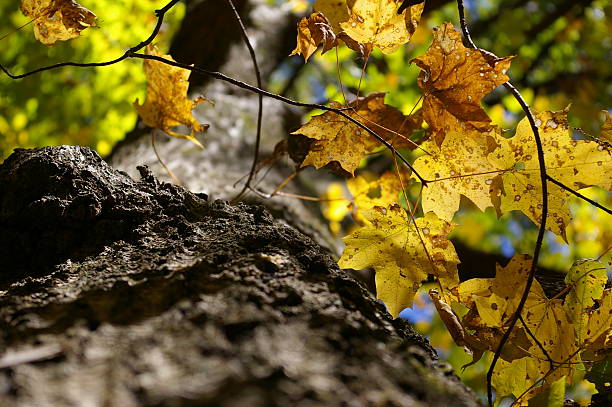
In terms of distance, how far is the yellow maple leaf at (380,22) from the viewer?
3.13ft

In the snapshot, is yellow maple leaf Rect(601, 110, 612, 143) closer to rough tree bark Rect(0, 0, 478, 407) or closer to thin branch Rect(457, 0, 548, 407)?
thin branch Rect(457, 0, 548, 407)

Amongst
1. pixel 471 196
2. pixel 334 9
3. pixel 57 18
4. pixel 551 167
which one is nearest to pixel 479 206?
pixel 471 196

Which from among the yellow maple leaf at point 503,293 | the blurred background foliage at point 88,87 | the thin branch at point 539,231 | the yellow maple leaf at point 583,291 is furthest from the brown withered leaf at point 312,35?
the blurred background foliage at point 88,87

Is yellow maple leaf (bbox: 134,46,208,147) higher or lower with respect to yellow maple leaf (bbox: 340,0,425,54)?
higher

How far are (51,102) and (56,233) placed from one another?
330 centimetres

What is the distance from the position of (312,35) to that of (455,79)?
29cm

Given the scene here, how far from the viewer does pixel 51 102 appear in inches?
146

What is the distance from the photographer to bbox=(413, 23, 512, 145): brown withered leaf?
90cm

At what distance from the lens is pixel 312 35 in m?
0.99

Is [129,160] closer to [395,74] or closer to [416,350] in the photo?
[416,350]

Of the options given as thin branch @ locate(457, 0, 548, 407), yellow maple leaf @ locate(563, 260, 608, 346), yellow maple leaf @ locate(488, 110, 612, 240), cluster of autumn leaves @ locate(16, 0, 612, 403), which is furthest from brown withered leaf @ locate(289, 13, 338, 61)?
yellow maple leaf @ locate(563, 260, 608, 346)

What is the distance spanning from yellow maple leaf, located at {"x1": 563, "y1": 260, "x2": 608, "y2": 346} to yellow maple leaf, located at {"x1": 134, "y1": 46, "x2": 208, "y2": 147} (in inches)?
35.2

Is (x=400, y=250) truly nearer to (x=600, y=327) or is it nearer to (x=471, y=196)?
(x=471, y=196)

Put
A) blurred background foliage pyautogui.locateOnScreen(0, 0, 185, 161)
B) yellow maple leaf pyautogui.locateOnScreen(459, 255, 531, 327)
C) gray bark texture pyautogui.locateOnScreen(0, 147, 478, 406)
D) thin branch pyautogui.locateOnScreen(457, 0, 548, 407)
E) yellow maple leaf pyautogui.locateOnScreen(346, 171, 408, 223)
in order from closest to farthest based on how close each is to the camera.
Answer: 1. gray bark texture pyautogui.locateOnScreen(0, 147, 478, 406)
2. thin branch pyautogui.locateOnScreen(457, 0, 548, 407)
3. yellow maple leaf pyautogui.locateOnScreen(459, 255, 531, 327)
4. yellow maple leaf pyautogui.locateOnScreen(346, 171, 408, 223)
5. blurred background foliage pyautogui.locateOnScreen(0, 0, 185, 161)
